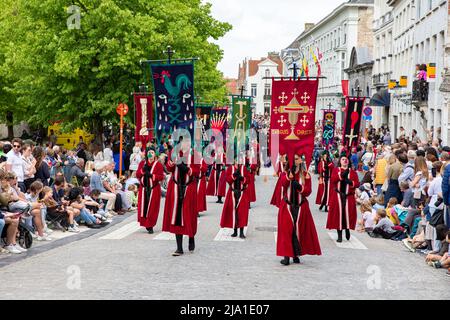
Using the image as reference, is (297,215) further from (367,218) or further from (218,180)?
(218,180)

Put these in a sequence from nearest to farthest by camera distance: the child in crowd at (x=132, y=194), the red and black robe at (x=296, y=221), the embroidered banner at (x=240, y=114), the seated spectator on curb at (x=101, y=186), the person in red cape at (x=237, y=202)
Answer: the red and black robe at (x=296, y=221), the person in red cape at (x=237, y=202), the seated spectator on curb at (x=101, y=186), the child in crowd at (x=132, y=194), the embroidered banner at (x=240, y=114)

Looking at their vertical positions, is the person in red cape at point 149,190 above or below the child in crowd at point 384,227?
above

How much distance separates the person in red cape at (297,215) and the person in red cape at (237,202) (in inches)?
140

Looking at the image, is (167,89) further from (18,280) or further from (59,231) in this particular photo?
(18,280)

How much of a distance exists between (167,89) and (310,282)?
6452mm


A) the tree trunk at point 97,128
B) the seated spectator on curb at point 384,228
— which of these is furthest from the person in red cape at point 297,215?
the tree trunk at point 97,128

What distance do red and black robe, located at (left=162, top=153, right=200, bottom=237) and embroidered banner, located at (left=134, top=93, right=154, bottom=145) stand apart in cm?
1113

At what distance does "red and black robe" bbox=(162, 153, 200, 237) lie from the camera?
1328 cm

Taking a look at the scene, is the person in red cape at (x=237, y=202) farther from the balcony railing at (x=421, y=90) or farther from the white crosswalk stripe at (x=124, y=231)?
the balcony railing at (x=421, y=90)

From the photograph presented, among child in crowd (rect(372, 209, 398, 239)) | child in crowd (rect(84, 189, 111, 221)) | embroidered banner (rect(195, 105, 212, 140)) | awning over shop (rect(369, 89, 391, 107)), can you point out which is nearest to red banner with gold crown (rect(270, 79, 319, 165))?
child in crowd (rect(372, 209, 398, 239))

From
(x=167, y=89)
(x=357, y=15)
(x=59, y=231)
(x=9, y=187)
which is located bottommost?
(x=59, y=231)

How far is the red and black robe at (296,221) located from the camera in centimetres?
1245

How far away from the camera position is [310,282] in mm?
10961
